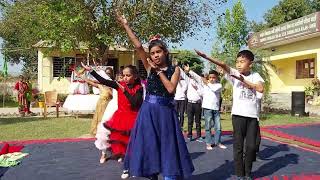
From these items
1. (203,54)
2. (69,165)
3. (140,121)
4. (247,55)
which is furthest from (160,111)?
(69,165)

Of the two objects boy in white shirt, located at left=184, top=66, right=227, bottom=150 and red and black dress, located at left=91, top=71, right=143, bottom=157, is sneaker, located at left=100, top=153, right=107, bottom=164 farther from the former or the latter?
boy in white shirt, located at left=184, top=66, right=227, bottom=150

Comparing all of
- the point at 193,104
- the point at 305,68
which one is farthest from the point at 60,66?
the point at 193,104

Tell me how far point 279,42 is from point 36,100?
1258cm

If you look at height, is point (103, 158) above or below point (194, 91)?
below

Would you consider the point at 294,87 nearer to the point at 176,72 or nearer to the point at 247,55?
the point at 247,55

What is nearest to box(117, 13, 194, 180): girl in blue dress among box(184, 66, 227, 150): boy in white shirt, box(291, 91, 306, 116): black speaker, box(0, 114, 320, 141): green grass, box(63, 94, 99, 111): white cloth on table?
box(184, 66, 227, 150): boy in white shirt

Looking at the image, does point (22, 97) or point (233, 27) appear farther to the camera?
point (233, 27)

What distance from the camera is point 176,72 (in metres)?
4.22

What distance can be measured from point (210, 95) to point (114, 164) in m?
2.46

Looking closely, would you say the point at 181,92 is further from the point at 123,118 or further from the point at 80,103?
the point at 80,103

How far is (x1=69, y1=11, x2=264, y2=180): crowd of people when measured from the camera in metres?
4.27

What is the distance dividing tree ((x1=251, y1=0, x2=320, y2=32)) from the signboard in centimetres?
701

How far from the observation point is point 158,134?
435cm

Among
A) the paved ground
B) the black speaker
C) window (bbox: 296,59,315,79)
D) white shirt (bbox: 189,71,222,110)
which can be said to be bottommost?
the paved ground
